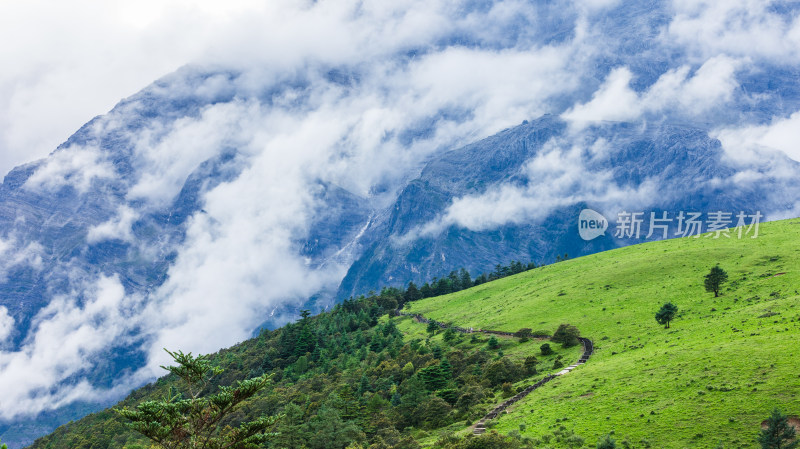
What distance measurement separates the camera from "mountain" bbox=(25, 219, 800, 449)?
147 ft

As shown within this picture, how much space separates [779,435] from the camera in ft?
114

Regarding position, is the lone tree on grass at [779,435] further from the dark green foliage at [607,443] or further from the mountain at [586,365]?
the dark green foliage at [607,443]

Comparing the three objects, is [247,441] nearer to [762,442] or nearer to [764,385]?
[762,442]

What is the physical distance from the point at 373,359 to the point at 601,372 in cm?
5666

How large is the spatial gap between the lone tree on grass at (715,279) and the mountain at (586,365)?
5.95 feet

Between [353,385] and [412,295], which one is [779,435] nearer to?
[353,385]

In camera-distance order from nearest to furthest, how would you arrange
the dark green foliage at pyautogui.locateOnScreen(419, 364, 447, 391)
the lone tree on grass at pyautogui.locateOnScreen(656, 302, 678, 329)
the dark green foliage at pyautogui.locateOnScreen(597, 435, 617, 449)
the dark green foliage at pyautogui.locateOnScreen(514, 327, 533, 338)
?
the dark green foliage at pyautogui.locateOnScreen(597, 435, 617, 449)
the lone tree on grass at pyautogui.locateOnScreen(656, 302, 678, 329)
the dark green foliage at pyautogui.locateOnScreen(419, 364, 447, 391)
the dark green foliage at pyautogui.locateOnScreen(514, 327, 533, 338)

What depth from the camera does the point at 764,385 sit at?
144 feet

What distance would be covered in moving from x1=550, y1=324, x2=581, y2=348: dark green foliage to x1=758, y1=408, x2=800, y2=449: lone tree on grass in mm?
43032

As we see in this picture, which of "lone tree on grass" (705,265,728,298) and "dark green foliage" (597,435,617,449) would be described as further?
"lone tree on grass" (705,265,728,298)

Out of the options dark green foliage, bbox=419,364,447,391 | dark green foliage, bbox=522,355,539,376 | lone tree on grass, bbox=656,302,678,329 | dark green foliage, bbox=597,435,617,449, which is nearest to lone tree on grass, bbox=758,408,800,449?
dark green foliage, bbox=597,435,617,449

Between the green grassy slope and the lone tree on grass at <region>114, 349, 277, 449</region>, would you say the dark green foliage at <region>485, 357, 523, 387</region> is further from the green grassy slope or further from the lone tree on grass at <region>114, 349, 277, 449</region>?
the lone tree on grass at <region>114, 349, 277, 449</region>

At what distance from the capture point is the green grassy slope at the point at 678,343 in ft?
141

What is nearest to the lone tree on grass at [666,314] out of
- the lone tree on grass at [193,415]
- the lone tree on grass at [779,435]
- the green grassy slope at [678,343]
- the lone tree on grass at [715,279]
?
the green grassy slope at [678,343]
